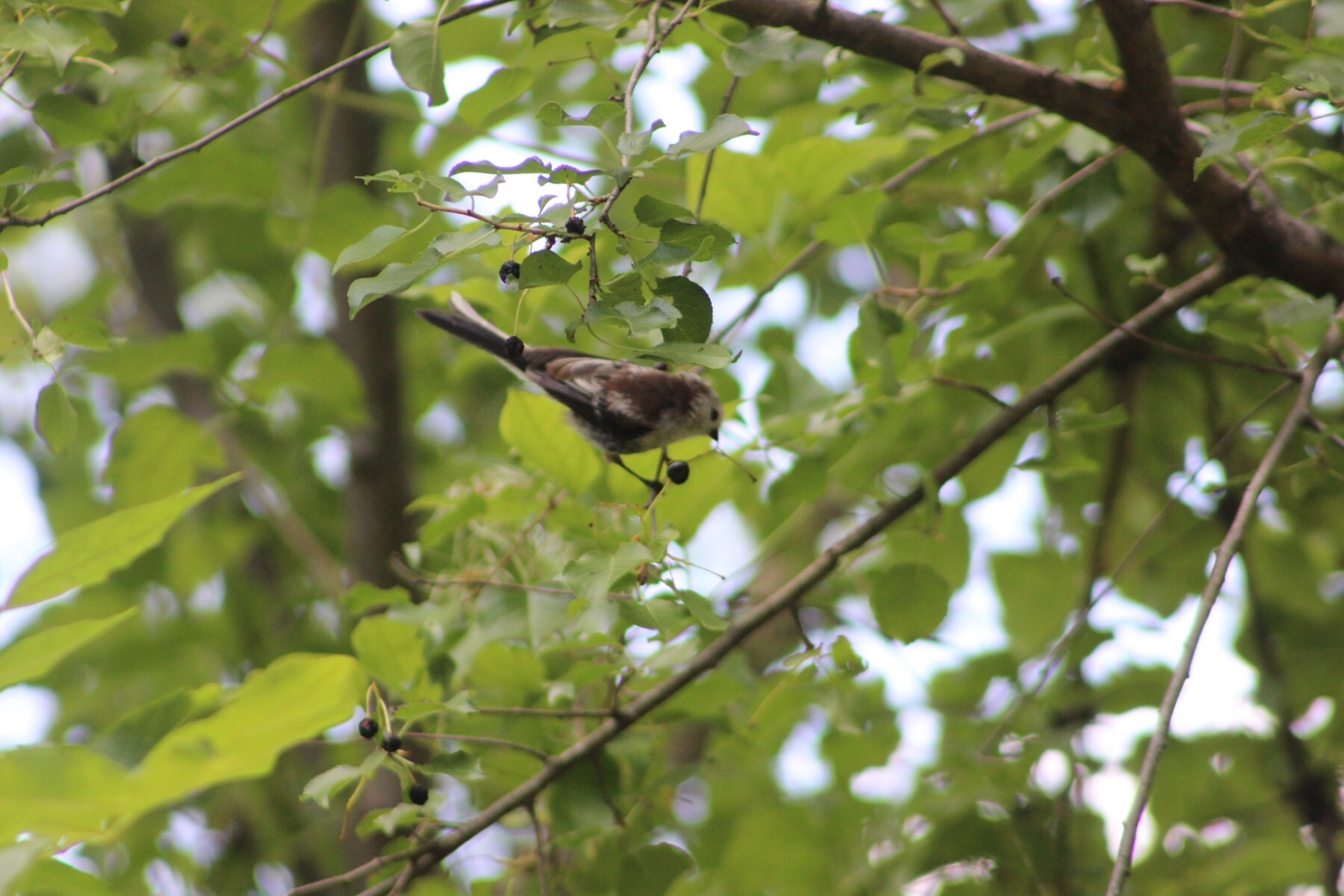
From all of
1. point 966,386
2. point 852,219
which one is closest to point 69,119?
point 852,219

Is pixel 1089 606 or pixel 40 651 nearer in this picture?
pixel 40 651

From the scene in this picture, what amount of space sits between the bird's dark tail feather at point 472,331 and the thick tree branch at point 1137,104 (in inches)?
35.7

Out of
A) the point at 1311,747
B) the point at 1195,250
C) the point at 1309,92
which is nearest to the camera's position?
the point at 1309,92

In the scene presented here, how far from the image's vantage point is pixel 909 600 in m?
2.33

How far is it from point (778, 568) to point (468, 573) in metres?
2.32

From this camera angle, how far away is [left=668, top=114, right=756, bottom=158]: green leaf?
1.39 metres

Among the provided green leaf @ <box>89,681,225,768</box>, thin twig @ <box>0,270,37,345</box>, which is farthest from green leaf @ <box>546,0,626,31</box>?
green leaf @ <box>89,681,225,768</box>

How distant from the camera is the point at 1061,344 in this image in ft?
9.74

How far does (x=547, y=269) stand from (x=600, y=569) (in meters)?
0.50

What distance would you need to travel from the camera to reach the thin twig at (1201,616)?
1509mm

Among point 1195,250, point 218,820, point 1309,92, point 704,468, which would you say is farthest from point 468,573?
point 218,820

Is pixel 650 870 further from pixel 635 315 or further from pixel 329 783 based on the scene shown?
pixel 635 315

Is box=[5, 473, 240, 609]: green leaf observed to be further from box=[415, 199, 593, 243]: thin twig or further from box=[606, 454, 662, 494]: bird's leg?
box=[606, 454, 662, 494]: bird's leg

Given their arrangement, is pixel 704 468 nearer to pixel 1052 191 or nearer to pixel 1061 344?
pixel 1052 191
